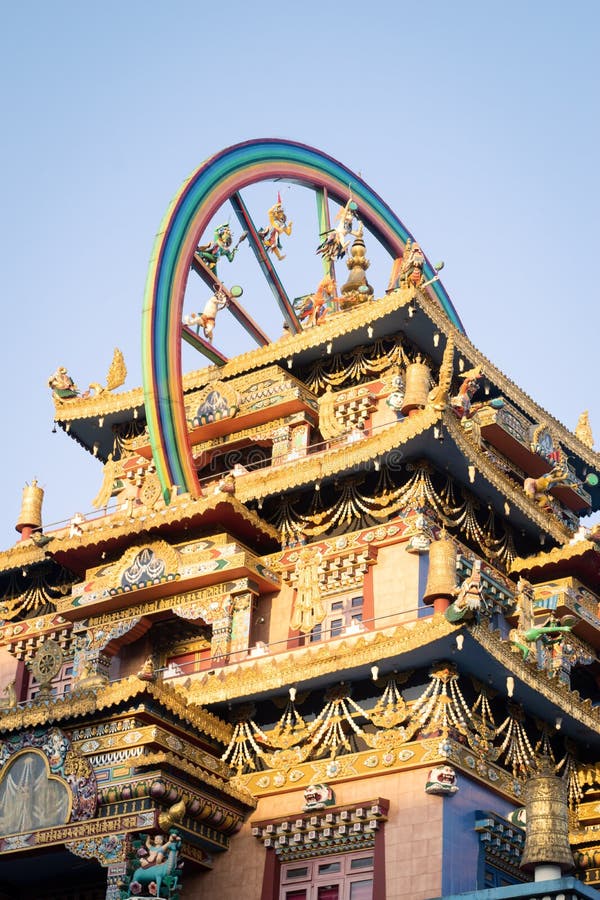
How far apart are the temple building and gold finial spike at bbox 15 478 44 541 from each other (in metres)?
0.06

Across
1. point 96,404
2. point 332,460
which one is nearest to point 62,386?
point 96,404

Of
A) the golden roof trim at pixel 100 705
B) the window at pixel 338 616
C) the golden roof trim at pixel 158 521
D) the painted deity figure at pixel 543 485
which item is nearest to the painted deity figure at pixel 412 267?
the painted deity figure at pixel 543 485

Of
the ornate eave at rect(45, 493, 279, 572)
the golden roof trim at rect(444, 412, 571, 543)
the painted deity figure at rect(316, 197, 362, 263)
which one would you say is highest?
the painted deity figure at rect(316, 197, 362, 263)

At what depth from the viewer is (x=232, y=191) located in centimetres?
3459

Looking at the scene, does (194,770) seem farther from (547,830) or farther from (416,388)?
(416,388)

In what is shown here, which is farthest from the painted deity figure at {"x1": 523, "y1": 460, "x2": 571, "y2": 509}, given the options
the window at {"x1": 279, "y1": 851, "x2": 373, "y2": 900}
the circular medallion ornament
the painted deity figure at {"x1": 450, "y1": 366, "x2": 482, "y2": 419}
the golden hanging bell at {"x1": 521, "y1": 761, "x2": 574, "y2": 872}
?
the circular medallion ornament

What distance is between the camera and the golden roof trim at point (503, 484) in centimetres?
2758

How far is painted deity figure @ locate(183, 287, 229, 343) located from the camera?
113ft

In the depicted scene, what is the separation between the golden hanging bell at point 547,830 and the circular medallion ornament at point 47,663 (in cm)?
863

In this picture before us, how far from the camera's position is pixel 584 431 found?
125ft

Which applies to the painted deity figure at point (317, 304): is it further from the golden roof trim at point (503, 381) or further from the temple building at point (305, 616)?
the golden roof trim at point (503, 381)

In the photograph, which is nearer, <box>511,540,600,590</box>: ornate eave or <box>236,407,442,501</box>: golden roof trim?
<box>236,407,442,501</box>: golden roof trim

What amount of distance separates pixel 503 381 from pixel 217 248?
773 centimetres

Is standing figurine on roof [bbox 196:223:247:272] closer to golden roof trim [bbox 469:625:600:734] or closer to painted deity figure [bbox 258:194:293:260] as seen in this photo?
painted deity figure [bbox 258:194:293:260]
